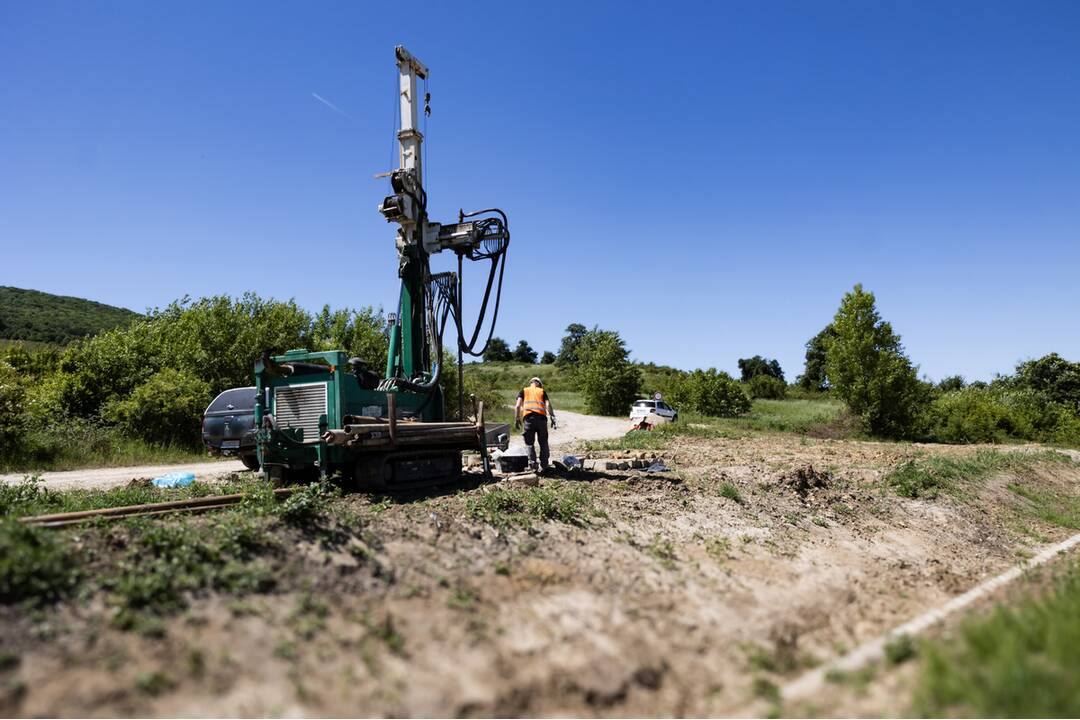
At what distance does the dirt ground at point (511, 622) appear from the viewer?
153 inches

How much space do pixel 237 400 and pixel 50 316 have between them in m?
74.1

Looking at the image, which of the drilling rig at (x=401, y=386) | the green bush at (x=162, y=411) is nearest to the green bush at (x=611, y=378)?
the green bush at (x=162, y=411)

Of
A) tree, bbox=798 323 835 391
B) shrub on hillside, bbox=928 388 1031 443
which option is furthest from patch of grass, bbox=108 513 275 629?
tree, bbox=798 323 835 391

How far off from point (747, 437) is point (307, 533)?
842 inches

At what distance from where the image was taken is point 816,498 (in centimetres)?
1133

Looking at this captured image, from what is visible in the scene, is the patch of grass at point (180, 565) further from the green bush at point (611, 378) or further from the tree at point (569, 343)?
the tree at point (569, 343)

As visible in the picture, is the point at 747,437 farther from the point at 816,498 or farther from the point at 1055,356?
the point at 1055,356

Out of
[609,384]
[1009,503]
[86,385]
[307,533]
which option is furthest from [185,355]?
[609,384]

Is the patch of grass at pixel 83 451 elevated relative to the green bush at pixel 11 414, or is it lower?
lower

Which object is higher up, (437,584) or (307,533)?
(307,533)

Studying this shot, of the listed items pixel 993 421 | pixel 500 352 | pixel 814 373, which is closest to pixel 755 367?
pixel 814 373

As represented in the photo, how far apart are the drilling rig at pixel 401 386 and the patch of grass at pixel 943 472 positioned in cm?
815

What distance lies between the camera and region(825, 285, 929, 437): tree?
3134 cm

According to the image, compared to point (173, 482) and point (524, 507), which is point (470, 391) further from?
point (524, 507)
